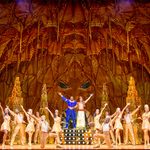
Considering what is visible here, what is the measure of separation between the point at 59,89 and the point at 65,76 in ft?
4.47

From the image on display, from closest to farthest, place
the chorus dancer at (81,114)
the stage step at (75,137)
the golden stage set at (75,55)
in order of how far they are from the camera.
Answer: the chorus dancer at (81,114) → the stage step at (75,137) → the golden stage set at (75,55)

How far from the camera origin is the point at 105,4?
25.3 m

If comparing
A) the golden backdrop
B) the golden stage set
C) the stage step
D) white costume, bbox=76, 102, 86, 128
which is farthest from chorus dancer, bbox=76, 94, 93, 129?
the golden backdrop

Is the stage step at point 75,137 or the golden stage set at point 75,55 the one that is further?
the golden stage set at point 75,55

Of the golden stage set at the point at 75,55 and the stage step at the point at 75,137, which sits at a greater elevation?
the golden stage set at the point at 75,55

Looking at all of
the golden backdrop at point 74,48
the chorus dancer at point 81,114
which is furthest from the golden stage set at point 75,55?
the chorus dancer at point 81,114

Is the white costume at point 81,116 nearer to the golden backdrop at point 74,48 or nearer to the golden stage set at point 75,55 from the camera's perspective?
the golden stage set at point 75,55

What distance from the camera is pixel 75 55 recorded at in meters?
34.3

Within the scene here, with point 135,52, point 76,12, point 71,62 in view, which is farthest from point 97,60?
point 76,12

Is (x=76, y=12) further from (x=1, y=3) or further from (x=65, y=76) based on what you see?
(x=65, y=76)

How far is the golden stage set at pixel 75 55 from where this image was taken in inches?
992

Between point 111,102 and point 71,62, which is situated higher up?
point 71,62

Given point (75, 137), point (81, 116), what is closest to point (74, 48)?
point (75, 137)

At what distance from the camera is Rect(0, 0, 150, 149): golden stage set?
992 inches
